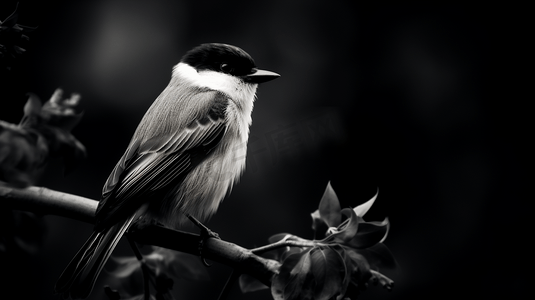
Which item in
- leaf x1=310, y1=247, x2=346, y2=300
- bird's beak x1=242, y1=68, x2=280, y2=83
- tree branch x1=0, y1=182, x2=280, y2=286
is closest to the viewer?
leaf x1=310, y1=247, x2=346, y2=300

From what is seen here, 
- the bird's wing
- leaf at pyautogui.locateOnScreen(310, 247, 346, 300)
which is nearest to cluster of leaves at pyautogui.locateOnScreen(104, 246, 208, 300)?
the bird's wing

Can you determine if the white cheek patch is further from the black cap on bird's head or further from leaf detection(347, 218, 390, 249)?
leaf detection(347, 218, 390, 249)

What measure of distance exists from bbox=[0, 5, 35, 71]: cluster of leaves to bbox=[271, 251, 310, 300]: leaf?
0.76 m

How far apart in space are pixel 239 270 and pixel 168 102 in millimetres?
900

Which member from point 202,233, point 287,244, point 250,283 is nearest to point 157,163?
point 202,233

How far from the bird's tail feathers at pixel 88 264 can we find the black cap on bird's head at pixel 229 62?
0.86m

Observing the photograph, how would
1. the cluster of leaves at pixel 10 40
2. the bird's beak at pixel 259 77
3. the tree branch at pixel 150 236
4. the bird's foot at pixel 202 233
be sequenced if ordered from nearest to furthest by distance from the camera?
the cluster of leaves at pixel 10 40
the tree branch at pixel 150 236
the bird's foot at pixel 202 233
the bird's beak at pixel 259 77

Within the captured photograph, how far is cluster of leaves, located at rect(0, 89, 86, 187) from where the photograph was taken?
1.06 metres

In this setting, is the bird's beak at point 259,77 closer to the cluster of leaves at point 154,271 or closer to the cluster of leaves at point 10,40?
the cluster of leaves at point 154,271

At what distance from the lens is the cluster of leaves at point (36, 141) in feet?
3.48

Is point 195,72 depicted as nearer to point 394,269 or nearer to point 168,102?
point 168,102

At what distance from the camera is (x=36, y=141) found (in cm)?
113

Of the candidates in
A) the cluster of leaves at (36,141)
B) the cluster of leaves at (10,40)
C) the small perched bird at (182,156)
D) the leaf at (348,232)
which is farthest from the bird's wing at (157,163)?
the leaf at (348,232)

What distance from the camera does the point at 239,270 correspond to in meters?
1.31
